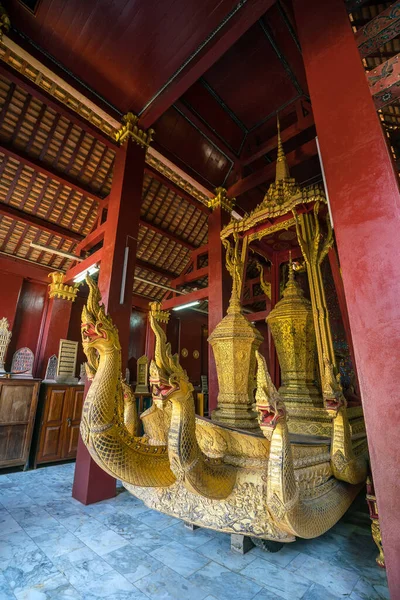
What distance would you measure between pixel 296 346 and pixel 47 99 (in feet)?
16.3

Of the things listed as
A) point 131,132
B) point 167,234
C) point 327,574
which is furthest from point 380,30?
point 167,234

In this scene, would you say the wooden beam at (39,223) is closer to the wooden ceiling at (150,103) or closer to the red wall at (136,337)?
the wooden ceiling at (150,103)

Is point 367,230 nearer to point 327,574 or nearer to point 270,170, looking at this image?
point 327,574

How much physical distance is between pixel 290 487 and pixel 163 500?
1186 millimetres

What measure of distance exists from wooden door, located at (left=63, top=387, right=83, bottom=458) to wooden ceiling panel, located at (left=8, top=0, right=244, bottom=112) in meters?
5.45

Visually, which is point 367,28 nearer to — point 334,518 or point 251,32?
point 251,32

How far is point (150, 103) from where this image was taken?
4.71 metres

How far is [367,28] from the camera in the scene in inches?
94.1

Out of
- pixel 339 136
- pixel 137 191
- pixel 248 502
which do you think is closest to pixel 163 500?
pixel 248 502

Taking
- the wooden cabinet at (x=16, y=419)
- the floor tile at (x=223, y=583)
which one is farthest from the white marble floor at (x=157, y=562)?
the wooden cabinet at (x=16, y=419)

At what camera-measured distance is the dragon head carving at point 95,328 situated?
193cm

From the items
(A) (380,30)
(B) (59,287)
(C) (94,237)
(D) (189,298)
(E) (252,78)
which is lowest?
(D) (189,298)

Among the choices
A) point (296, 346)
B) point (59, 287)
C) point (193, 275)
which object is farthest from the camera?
point (59, 287)

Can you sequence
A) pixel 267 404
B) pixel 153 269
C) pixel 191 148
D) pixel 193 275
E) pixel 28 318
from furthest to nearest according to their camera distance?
pixel 153 269 < pixel 193 275 < pixel 28 318 < pixel 191 148 < pixel 267 404
